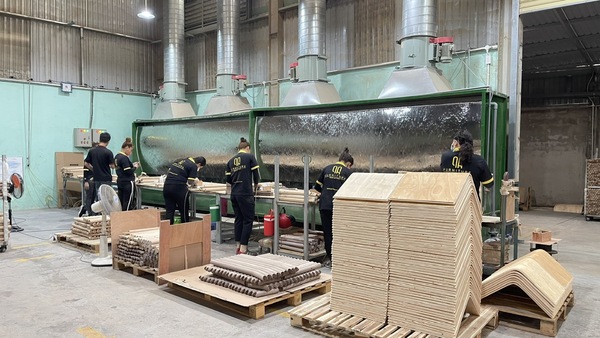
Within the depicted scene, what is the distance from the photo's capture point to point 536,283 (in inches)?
146

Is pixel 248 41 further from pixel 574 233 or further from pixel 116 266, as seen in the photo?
pixel 574 233

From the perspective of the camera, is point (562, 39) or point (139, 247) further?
point (562, 39)

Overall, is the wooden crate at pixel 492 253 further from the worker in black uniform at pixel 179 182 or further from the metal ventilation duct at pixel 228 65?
the metal ventilation duct at pixel 228 65

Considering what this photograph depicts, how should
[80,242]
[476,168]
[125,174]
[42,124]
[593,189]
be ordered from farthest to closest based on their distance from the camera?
[42,124], [593,189], [125,174], [80,242], [476,168]

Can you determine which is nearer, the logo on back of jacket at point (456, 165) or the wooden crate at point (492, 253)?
the logo on back of jacket at point (456, 165)

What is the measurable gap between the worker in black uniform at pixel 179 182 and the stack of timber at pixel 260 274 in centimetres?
253

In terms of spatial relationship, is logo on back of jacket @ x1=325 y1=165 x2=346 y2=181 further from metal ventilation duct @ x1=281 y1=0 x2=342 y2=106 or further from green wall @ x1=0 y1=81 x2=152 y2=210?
green wall @ x1=0 y1=81 x2=152 y2=210

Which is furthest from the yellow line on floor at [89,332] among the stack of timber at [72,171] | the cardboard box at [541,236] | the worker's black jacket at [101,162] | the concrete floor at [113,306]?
the stack of timber at [72,171]

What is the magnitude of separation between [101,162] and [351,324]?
616cm

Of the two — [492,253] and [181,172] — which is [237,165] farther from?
[492,253]

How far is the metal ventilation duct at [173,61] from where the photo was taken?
1080 cm

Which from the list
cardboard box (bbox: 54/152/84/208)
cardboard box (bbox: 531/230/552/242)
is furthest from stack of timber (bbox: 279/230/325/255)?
cardboard box (bbox: 54/152/84/208)

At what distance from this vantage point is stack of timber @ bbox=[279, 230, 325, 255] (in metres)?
5.93

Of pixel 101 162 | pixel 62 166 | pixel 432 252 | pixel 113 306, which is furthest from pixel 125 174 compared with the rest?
pixel 432 252
